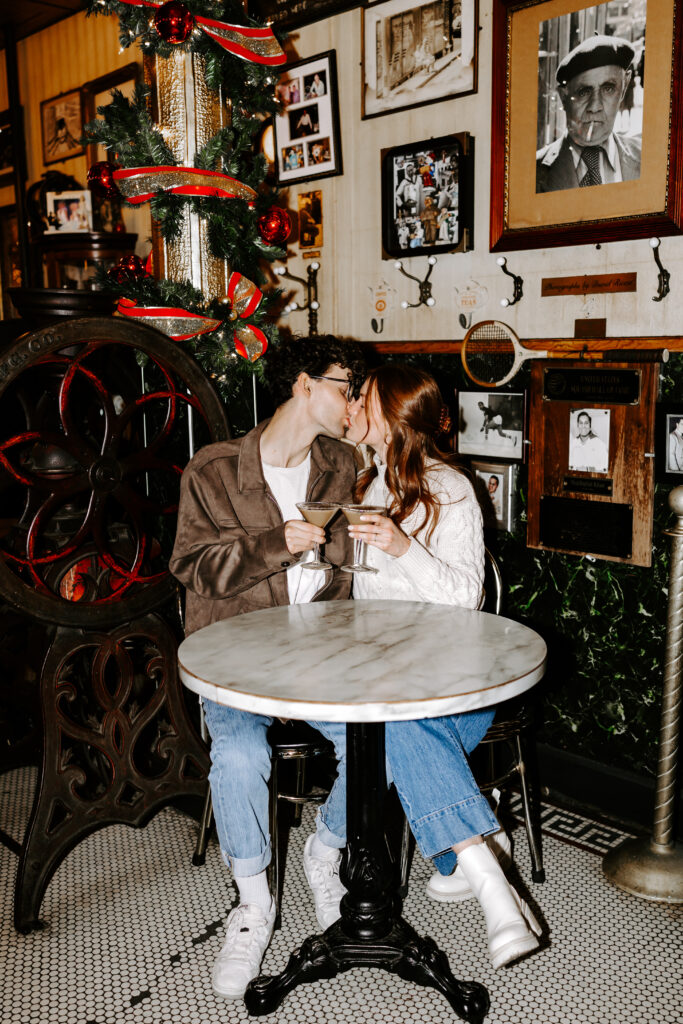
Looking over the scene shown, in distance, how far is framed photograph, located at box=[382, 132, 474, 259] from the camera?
3133 millimetres

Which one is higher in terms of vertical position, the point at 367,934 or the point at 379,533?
the point at 379,533

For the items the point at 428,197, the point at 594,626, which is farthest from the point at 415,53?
the point at 594,626

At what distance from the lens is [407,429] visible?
2635 mm

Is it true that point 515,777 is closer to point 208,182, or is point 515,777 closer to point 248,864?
point 248,864

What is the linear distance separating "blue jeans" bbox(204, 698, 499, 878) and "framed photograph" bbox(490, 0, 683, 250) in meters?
1.61

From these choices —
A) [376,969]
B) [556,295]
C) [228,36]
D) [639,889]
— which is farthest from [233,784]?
[228,36]

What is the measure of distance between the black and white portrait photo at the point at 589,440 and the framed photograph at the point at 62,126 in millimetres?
3240

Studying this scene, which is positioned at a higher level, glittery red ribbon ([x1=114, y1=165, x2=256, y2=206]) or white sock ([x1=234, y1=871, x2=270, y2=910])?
glittery red ribbon ([x1=114, y1=165, x2=256, y2=206])

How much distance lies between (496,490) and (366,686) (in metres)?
1.60

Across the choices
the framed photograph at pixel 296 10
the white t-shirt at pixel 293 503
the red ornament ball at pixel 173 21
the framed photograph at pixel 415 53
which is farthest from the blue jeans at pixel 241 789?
the framed photograph at pixel 296 10

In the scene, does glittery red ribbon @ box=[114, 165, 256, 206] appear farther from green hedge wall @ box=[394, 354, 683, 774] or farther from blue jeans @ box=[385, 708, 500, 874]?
blue jeans @ box=[385, 708, 500, 874]

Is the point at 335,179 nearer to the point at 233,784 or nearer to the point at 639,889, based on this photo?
the point at 233,784

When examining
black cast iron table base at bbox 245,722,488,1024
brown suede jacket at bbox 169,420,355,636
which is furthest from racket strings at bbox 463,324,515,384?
black cast iron table base at bbox 245,722,488,1024

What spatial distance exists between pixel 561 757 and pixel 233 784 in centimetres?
142
